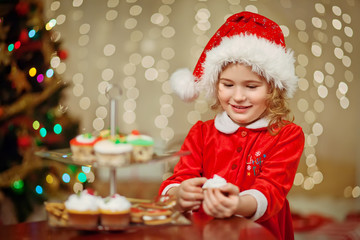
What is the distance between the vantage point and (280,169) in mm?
1410

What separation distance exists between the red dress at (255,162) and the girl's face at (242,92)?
0.19 ft

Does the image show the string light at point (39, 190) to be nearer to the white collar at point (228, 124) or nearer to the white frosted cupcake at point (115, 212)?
the white collar at point (228, 124)

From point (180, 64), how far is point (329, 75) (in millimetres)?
991

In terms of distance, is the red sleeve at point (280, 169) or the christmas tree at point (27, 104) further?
→ the christmas tree at point (27, 104)

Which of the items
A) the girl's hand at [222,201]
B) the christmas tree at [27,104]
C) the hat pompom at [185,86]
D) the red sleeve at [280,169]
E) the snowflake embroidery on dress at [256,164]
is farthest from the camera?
the christmas tree at [27,104]

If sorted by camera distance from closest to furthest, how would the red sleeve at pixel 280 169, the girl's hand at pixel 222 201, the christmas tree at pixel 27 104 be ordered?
the girl's hand at pixel 222 201
the red sleeve at pixel 280 169
the christmas tree at pixel 27 104

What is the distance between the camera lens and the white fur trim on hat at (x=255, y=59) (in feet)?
4.72

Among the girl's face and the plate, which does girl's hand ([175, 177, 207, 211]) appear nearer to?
the plate

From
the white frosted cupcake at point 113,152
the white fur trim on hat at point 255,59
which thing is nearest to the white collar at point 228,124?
the white fur trim on hat at point 255,59

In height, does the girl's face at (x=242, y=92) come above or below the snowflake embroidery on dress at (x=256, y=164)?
above

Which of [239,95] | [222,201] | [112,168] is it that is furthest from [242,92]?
[112,168]

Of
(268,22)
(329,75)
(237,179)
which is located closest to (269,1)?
(329,75)

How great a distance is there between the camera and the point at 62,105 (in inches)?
124

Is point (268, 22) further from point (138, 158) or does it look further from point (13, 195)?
point (13, 195)
